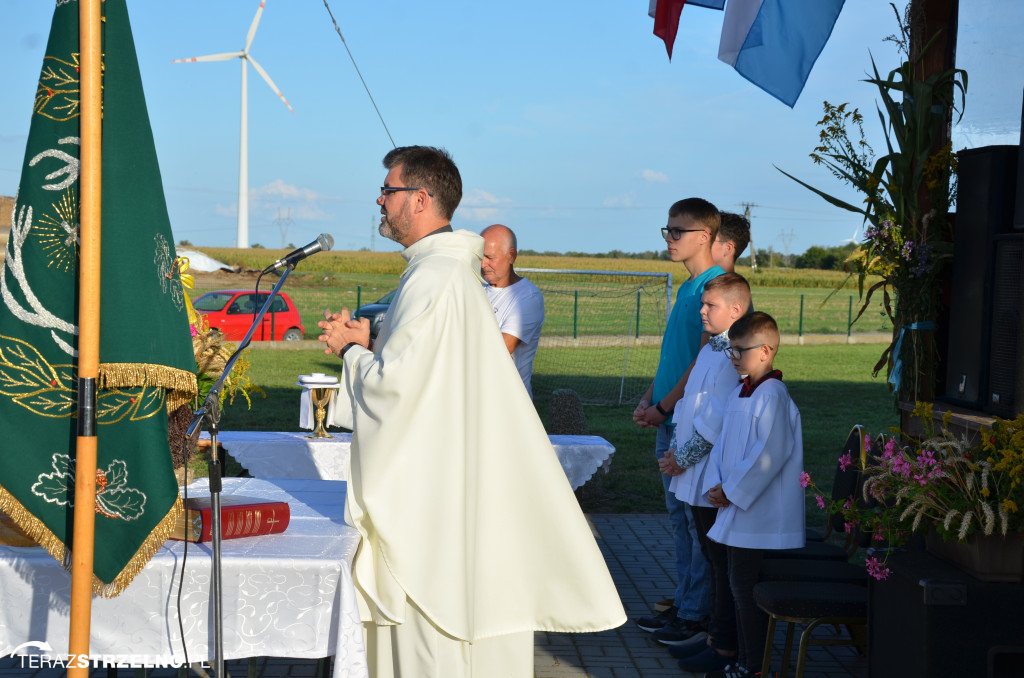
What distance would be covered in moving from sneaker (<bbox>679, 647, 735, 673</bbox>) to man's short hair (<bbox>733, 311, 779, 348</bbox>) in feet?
4.87

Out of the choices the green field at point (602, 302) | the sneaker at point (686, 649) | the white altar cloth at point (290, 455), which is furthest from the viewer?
the green field at point (602, 302)

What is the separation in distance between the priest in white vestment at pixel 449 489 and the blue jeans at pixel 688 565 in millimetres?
1721

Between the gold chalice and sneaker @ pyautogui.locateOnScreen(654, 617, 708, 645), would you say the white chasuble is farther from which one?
the gold chalice

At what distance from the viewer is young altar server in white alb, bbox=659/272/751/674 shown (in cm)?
434

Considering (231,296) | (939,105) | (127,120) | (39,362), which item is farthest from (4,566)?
(231,296)

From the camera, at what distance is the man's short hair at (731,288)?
4.38m

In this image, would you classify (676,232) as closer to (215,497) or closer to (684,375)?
(684,375)

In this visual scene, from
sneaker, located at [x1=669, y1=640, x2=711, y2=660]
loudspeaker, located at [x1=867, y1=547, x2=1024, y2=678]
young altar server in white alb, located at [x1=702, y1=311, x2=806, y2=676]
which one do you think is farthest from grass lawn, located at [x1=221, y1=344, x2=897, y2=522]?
loudspeaker, located at [x1=867, y1=547, x2=1024, y2=678]

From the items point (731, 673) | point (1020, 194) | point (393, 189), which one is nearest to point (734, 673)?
point (731, 673)

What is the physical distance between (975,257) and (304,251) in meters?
2.94

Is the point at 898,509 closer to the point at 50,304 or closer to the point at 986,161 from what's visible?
the point at 986,161

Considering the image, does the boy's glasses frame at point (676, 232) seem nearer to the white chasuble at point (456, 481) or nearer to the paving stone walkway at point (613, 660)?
the white chasuble at point (456, 481)

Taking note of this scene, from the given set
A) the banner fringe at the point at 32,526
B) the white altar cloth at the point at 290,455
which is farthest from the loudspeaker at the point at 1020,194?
the banner fringe at the point at 32,526

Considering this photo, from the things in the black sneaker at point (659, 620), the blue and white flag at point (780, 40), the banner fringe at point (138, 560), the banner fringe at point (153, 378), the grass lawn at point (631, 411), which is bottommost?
the grass lawn at point (631, 411)
